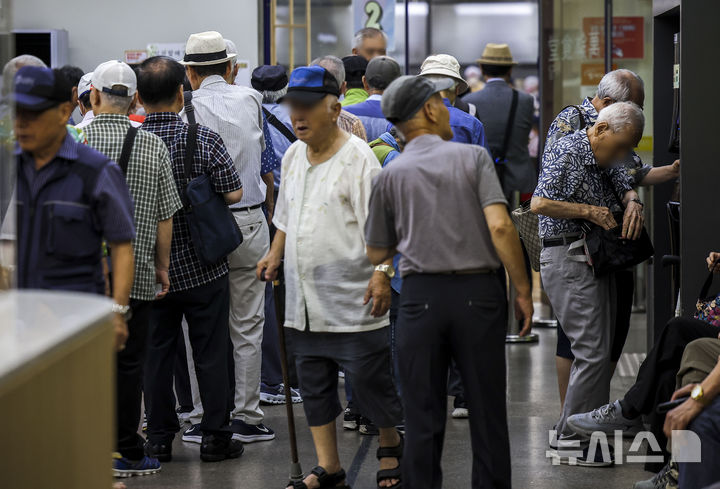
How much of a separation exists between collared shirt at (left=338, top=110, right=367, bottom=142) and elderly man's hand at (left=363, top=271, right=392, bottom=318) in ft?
5.48

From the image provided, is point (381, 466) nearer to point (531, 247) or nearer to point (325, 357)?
point (325, 357)

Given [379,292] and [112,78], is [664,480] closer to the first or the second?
[379,292]

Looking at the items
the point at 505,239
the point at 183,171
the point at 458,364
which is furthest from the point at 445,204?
the point at 183,171

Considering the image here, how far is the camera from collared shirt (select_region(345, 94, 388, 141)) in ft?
20.9

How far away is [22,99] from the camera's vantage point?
397 centimetres

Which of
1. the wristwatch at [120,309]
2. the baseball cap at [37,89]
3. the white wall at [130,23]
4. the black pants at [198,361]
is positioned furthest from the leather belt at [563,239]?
the white wall at [130,23]

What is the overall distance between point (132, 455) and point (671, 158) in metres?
3.35

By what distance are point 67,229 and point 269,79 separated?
280 centimetres

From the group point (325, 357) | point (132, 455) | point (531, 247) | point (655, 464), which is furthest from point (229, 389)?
point (655, 464)

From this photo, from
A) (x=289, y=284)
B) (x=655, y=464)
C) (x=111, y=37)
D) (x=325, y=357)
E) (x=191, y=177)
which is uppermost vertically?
(x=111, y=37)

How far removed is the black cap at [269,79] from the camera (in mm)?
6738

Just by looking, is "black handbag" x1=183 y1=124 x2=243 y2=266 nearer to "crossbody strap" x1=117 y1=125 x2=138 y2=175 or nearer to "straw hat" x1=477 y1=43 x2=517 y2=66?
"crossbody strap" x1=117 y1=125 x2=138 y2=175

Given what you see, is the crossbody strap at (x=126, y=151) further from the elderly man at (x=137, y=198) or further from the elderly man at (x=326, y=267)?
the elderly man at (x=326, y=267)

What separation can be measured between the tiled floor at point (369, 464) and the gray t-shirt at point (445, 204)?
140 centimetres
